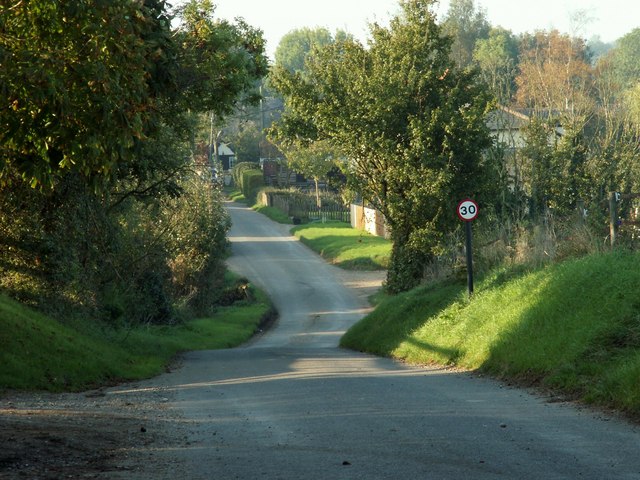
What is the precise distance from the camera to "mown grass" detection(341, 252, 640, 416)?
14094 millimetres

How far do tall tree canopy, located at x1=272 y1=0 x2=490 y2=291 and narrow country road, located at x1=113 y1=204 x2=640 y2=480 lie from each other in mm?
11410

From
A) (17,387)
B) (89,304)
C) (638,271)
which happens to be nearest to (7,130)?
(17,387)

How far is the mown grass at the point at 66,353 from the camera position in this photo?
1802 cm

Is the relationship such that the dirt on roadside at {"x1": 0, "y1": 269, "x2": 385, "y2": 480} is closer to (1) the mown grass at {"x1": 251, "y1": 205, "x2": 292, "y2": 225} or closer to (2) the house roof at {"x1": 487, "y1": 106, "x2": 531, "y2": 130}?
(2) the house roof at {"x1": 487, "y1": 106, "x2": 531, "y2": 130}

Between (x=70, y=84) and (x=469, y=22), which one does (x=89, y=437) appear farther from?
(x=469, y=22)

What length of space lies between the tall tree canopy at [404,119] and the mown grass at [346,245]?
87.3 feet

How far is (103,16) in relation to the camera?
11.8 m

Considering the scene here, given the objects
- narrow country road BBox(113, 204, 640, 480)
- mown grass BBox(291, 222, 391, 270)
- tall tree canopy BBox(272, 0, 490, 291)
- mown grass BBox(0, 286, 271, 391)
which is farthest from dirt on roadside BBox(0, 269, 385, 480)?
A: mown grass BBox(291, 222, 391, 270)

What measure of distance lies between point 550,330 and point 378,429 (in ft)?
22.8

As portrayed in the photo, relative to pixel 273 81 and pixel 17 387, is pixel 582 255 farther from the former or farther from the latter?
pixel 273 81

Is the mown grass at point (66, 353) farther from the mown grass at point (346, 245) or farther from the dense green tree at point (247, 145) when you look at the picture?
the dense green tree at point (247, 145)

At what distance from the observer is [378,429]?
11.3m

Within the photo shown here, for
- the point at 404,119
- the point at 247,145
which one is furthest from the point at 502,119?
the point at 247,145

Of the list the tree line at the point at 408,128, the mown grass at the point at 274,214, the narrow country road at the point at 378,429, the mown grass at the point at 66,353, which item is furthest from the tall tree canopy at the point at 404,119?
the mown grass at the point at 274,214
